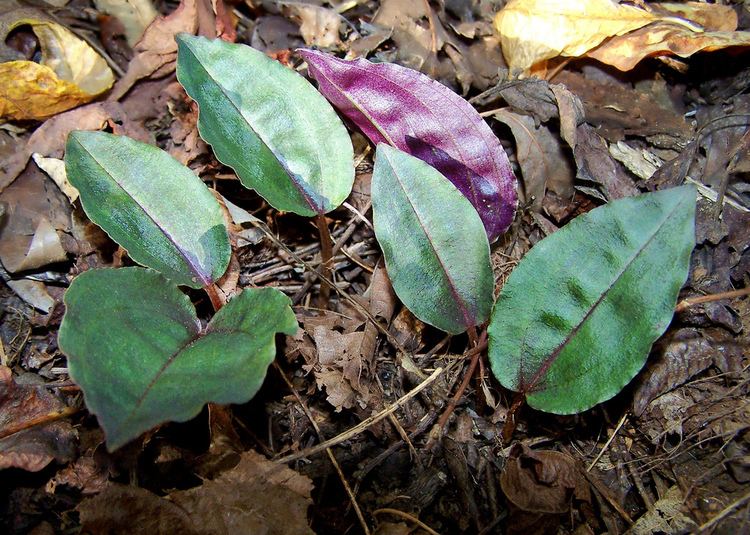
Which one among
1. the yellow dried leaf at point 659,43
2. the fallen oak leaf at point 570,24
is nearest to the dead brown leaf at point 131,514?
the fallen oak leaf at point 570,24

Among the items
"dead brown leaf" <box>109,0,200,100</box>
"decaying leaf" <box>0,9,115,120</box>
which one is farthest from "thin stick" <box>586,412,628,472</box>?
"decaying leaf" <box>0,9,115,120</box>

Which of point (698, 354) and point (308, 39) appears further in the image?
point (308, 39)

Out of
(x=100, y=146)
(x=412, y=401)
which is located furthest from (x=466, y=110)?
(x=100, y=146)

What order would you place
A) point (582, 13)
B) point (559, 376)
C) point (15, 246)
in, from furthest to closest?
point (582, 13), point (15, 246), point (559, 376)

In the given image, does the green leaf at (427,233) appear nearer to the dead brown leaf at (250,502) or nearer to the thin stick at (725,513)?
the dead brown leaf at (250,502)

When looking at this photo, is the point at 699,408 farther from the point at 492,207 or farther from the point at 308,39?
the point at 308,39

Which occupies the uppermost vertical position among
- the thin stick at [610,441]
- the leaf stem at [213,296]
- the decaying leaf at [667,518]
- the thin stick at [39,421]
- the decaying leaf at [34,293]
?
the leaf stem at [213,296]

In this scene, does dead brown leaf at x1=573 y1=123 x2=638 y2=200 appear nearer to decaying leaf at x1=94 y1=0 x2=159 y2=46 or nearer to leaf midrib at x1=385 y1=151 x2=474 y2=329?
leaf midrib at x1=385 y1=151 x2=474 y2=329
